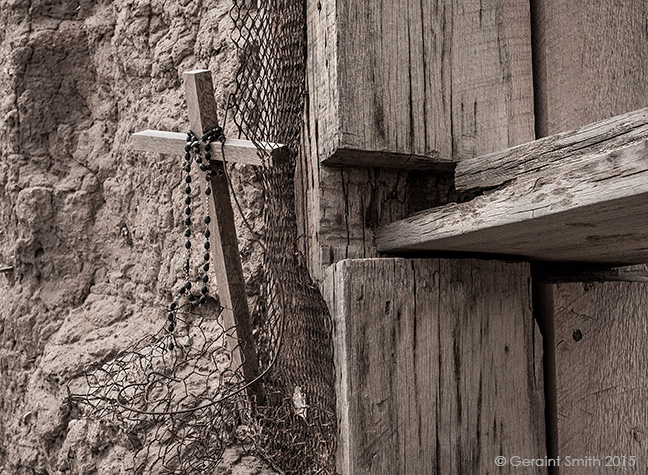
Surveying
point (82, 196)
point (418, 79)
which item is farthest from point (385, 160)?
point (82, 196)

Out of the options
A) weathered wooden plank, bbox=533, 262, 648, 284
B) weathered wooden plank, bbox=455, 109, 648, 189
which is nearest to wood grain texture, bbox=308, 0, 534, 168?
weathered wooden plank, bbox=455, 109, 648, 189

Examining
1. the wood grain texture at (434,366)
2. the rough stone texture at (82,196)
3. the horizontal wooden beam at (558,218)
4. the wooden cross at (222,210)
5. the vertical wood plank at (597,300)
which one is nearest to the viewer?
the horizontal wooden beam at (558,218)

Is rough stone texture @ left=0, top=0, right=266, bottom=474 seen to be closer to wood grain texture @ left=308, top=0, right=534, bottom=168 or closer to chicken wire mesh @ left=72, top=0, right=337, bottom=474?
chicken wire mesh @ left=72, top=0, right=337, bottom=474

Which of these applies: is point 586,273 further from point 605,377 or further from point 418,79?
point 418,79

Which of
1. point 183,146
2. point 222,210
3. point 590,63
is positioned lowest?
point 222,210

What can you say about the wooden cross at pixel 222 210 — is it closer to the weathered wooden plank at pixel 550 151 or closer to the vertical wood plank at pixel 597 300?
the weathered wooden plank at pixel 550 151

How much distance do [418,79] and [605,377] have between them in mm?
652

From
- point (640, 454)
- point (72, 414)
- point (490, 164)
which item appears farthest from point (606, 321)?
point (72, 414)

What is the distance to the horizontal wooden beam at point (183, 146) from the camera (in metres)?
1.22

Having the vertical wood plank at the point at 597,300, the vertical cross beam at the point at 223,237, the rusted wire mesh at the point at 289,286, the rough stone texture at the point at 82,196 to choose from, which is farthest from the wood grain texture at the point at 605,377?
the rough stone texture at the point at 82,196

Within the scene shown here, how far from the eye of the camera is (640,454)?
1.35 metres

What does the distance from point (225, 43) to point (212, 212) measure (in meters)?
0.48

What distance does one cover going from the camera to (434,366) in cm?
123

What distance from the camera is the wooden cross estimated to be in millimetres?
1269
